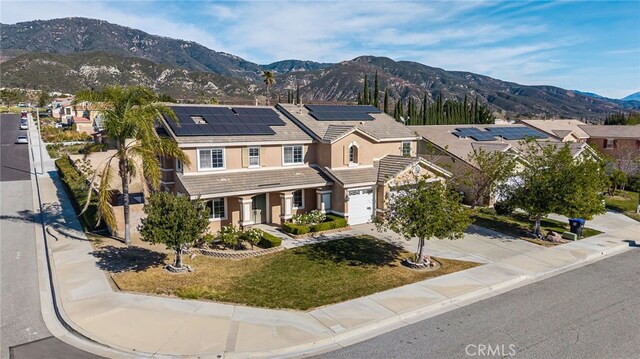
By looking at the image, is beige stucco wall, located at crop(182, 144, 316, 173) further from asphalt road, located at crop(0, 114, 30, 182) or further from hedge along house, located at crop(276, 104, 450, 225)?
asphalt road, located at crop(0, 114, 30, 182)

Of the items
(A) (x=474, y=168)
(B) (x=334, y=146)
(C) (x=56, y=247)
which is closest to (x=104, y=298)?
(C) (x=56, y=247)

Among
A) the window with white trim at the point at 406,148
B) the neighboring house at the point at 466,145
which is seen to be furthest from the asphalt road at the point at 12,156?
the neighboring house at the point at 466,145

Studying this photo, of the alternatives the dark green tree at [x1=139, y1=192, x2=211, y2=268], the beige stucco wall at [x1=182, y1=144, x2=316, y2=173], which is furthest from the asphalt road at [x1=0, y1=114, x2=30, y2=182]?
the dark green tree at [x1=139, y1=192, x2=211, y2=268]

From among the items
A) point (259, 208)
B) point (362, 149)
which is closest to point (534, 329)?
point (362, 149)

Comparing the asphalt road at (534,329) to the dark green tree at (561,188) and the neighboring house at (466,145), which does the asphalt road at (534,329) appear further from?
the neighboring house at (466,145)

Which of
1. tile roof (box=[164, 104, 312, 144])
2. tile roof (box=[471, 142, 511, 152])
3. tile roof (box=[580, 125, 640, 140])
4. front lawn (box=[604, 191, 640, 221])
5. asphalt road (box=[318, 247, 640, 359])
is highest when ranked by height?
tile roof (box=[580, 125, 640, 140])

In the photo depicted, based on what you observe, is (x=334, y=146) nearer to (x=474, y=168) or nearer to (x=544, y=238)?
(x=474, y=168)

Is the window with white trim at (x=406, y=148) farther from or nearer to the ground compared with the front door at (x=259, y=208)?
farther from the ground
